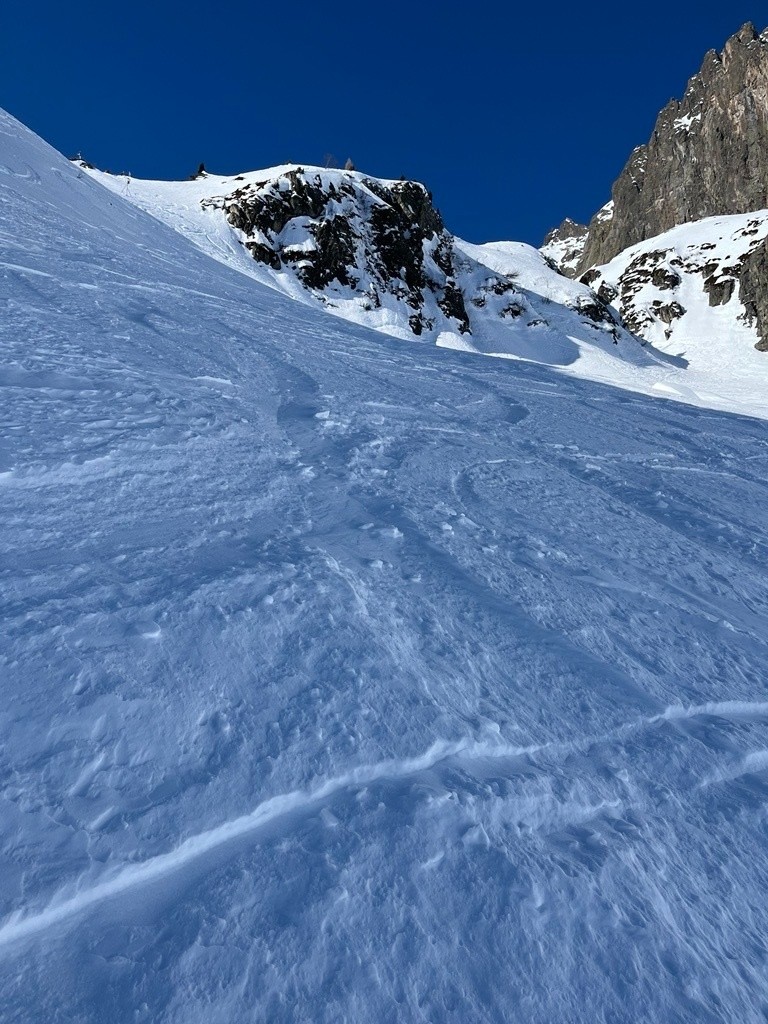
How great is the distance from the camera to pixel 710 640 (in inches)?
81.0

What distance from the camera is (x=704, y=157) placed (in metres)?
81.7

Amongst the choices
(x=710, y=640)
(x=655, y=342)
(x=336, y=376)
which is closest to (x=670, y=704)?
(x=710, y=640)

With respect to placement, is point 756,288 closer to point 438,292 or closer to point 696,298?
point 696,298

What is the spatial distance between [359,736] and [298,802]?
0.23 metres

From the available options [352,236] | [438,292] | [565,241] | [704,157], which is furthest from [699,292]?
[565,241]

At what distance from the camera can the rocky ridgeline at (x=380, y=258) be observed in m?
27.5

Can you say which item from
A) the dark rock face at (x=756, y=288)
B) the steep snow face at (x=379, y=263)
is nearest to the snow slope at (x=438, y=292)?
the steep snow face at (x=379, y=263)

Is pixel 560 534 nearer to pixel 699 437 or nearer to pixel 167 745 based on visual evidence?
pixel 167 745

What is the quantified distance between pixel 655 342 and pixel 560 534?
4962cm

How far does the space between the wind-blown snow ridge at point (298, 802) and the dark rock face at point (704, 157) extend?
94769mm

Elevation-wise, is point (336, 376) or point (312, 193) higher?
point (312, 193)

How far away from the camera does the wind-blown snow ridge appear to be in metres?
0.98

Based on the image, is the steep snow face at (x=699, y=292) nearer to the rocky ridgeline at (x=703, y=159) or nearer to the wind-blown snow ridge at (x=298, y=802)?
the rocky ridgeline at (x=703, y=159)

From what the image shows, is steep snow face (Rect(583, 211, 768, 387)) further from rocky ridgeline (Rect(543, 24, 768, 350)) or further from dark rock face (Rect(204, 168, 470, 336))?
dark rock face (Rect(204, 168, 470, 336))
